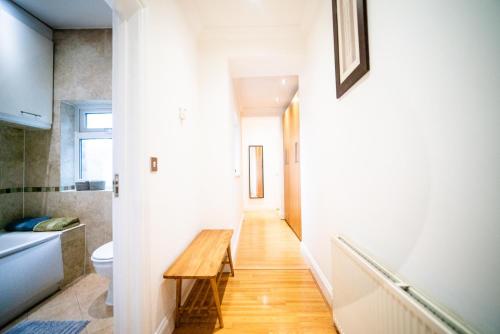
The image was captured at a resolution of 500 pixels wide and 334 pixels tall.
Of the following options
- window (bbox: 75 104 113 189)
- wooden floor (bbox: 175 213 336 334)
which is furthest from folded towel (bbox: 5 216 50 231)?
wooden floor (bbox: 175 213 336 334)

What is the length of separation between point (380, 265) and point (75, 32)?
372cm

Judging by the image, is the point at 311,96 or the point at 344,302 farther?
the point at 311,96

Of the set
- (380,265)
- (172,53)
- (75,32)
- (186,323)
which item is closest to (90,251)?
(186,323)

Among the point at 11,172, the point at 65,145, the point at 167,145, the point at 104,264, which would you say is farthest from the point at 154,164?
the point at 11,172

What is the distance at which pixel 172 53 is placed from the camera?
1.54 meters

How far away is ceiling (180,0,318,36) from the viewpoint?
1849 millimetres

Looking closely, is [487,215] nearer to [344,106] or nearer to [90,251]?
[344,106]

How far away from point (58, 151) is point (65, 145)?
105mm

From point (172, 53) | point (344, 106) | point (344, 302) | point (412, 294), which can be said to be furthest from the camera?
point (172, 53)

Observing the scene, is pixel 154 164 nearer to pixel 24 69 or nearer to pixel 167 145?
pixel 167 145

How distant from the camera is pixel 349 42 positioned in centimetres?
117

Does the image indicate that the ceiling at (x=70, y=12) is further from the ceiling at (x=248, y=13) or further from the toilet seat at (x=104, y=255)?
the toilet seat at (x=104, y=255)

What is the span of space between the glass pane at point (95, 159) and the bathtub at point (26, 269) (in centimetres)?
82

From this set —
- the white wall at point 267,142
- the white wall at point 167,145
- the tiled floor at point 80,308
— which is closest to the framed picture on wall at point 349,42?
the white wall at point 167,145
